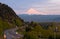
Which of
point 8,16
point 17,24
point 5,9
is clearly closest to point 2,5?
point 5,9

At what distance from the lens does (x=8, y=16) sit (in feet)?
368

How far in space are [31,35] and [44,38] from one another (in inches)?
96.5

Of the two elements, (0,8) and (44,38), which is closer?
(44,38)

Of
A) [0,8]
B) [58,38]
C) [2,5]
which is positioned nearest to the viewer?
[58,38]

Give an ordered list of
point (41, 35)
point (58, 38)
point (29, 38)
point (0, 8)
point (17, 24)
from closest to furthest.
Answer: point (58, 38), point (29, 38), point (41, 35), point (17, 24), point (0, 8)

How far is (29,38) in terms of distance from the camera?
1809 inches

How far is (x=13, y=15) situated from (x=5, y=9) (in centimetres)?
437

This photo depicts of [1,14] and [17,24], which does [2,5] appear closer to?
[1,14]

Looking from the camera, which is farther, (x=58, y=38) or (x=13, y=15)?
(x=13, y=15)

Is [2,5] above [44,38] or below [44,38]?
above

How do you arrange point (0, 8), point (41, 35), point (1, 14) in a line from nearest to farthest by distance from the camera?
point (41, 35) → point (1, 14) → point (0, 8)

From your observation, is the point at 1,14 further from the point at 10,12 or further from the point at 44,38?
the point at 44,38

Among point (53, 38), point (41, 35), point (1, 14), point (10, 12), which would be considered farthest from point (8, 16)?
point (53, 38)

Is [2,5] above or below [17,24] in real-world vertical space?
above
